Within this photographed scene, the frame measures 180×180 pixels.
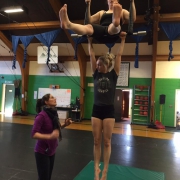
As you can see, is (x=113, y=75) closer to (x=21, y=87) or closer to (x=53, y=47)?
(x=53, y=47)

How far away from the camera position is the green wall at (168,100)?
8.05 m

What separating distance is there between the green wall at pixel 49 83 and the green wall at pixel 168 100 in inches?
151

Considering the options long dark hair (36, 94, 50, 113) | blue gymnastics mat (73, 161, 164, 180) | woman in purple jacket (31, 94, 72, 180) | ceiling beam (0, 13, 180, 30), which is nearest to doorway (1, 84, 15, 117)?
ceiling beam (0, 13, 180, 30)

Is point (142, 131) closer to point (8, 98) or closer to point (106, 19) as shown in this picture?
point (106, 19)

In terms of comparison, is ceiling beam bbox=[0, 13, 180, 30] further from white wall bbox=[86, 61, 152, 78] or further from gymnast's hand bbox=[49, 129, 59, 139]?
gymnast's hand bbox=[49, 129, 59, 139]

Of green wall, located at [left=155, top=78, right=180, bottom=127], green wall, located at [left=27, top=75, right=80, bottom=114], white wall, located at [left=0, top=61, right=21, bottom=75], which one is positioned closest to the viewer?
green wall, located at [left=155, top=78, right=180, bottom=127]

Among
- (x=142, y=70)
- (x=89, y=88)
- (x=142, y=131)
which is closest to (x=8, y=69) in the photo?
(x=89, y=88)

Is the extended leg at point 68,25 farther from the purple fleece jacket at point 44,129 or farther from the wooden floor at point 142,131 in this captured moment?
the wooden floor at point 142,131

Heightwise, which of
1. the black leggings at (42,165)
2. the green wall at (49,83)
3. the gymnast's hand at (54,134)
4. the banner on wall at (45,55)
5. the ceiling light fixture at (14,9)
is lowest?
the black leggings at (42,165)

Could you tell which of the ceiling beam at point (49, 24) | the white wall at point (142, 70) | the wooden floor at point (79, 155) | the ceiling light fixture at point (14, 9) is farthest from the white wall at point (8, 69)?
the white wall at point (142, 70)

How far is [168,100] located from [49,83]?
5.83 metres

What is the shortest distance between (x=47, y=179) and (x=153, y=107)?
6.93 m

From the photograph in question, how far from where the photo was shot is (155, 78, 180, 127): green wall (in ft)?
26.4

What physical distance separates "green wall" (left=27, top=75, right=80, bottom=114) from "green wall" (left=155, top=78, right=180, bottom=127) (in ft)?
12.6
